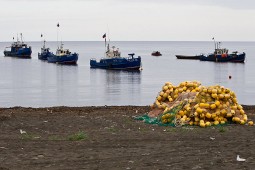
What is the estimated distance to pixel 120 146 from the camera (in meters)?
11.5

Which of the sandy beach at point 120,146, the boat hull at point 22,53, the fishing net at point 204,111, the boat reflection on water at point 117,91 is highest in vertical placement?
the boat hull at point 22,53

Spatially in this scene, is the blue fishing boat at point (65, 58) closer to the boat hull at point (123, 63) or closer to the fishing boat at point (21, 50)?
the boat hull at point (123, 63)

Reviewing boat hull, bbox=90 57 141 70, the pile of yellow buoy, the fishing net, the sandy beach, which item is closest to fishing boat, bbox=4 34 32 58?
boat hull, bbox=90 57 141 70

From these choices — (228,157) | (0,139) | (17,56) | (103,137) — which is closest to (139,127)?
(103,137)

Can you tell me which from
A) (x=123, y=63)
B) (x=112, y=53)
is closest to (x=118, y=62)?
(x=123, y=63)

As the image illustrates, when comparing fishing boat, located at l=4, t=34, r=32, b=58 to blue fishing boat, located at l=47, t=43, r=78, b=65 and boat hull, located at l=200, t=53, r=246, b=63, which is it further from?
boat hull, located at l=200, t=53, r=246, b=63

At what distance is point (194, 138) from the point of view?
1273cm

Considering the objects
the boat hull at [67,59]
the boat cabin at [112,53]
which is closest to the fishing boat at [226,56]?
the boat cabin at [112,53]

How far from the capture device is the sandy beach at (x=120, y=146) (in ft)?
31.2

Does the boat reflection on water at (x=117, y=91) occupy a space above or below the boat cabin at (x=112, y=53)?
below

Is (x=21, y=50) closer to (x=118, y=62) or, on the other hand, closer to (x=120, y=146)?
(x=118, y=62)

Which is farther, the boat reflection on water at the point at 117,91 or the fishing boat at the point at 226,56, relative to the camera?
the fishing boat at the point at 226,56

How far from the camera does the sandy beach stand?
9.52 meters

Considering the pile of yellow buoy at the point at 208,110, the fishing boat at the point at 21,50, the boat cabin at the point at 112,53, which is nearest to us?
the pile of yellow buoy at the point at 208,110
